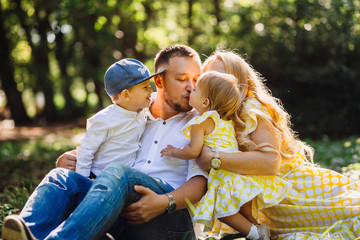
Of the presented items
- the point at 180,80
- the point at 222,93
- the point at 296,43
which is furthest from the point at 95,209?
the point at 296,43

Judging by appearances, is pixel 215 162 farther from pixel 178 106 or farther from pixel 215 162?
pixel 178 106

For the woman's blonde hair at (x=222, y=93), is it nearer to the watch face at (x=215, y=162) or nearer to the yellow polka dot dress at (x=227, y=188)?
the yellow polka dot dress at (x=227, y=188)

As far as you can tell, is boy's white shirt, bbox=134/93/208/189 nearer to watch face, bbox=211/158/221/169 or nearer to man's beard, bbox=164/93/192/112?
man's beard, bbox=164/93/192/112

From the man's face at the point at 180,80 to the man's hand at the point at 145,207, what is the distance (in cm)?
97

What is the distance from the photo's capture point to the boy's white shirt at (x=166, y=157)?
296 cm

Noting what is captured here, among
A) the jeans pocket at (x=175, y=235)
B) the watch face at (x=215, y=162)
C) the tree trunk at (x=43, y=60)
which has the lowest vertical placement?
the jeans pocket at (x=175, y=235)

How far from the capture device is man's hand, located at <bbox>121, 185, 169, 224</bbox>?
8.14 ft

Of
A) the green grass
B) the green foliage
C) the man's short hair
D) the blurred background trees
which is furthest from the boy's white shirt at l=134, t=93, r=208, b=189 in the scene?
the blurred background trees

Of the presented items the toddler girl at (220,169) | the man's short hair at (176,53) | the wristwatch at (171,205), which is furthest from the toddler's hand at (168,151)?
the man's short hair at (176,53)

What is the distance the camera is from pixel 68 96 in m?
22.6

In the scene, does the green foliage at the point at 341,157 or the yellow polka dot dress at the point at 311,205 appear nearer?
the yellow polka dot dress at the point at 311,205

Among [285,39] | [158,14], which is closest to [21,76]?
[158,14]

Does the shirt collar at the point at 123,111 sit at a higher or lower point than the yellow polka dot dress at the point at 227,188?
higher

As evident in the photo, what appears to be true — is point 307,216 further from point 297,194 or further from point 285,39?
point 285,39
